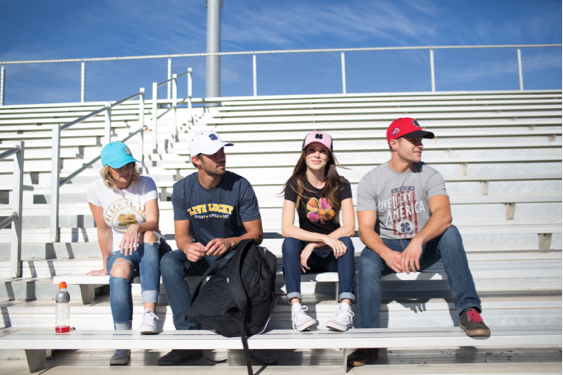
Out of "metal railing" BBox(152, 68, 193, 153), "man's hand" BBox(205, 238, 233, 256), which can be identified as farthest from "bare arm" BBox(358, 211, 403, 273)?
"metal railing" BBox(152, 68, 193, 153)

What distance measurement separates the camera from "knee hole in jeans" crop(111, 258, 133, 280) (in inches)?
77.9

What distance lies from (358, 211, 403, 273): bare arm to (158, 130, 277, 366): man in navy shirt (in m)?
0.61

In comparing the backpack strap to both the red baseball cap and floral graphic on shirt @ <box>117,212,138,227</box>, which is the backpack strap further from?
the red baseball cap

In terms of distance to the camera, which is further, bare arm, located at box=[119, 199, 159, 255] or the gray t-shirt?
the gray t-shirt

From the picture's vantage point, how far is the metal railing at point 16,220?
2588 mm

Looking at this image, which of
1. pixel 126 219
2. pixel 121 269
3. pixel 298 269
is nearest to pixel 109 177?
pixel 126 219

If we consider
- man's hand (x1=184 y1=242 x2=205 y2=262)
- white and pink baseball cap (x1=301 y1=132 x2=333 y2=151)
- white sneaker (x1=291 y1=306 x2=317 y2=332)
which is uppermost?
white and pink baseball cap (x1=301 y1=132 x2=333 y2=151)

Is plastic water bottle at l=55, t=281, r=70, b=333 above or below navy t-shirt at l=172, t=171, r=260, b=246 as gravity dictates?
below

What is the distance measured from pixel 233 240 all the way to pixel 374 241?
80 centimetres

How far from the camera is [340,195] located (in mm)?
2256

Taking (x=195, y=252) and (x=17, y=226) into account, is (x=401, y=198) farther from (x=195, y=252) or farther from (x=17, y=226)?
(x=17, y=226)

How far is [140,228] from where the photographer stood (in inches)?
82.9

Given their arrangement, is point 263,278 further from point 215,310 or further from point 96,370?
point 96,370

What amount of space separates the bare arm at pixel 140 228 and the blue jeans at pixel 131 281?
7 cm
